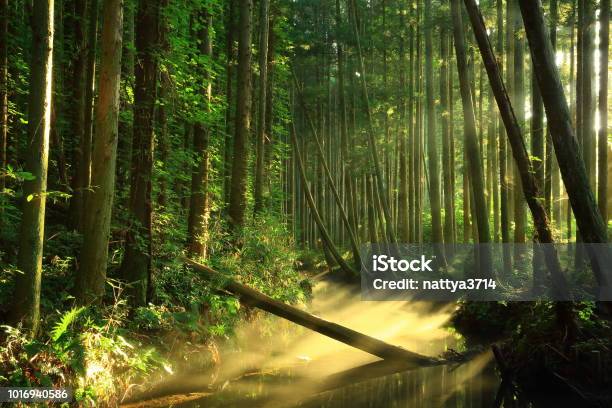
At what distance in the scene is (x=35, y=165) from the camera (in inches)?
190

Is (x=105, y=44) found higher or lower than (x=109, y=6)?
lower

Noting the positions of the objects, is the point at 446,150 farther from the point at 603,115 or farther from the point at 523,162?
the point at 523,162

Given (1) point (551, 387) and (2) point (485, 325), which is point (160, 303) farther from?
(2) point (485, 325)

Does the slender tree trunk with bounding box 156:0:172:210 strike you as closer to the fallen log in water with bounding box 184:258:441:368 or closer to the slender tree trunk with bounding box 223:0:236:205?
the fallen log in water with bounding box 184:258:441:368

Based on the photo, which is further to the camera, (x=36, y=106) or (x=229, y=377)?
(x=229, y=377)

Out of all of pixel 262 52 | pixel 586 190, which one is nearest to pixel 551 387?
pixel 586 190

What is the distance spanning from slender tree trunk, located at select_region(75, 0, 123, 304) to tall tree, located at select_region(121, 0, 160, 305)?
35.8 inches

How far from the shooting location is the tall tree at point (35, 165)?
4770mm

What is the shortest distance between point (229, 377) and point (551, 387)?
4.79 metres

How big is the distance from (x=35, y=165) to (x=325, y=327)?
17.6 feet

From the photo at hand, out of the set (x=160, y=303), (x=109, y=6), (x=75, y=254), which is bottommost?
(x=160, y=303)

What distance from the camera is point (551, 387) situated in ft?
22.7

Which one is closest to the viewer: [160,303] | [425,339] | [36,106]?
[36,106]

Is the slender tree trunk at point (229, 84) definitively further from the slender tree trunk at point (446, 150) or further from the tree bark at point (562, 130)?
the tree bark at point (562, 130)
